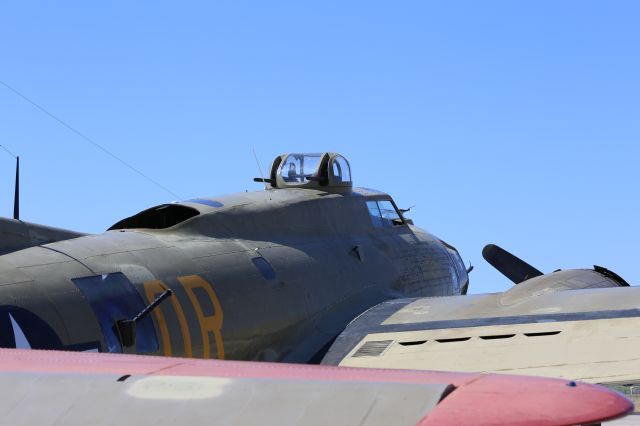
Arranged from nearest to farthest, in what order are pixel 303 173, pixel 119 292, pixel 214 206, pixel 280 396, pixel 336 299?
pixel 280 396 → pixel 119 292 → pixel 214 206 → pixel 336 299 → pixel 303 173

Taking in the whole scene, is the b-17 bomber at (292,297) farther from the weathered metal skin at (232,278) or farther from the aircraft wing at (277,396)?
the aircraft wing at (277,396)

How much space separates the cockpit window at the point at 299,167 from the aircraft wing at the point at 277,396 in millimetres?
14210

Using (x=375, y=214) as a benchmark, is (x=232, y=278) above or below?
below

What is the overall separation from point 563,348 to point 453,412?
985 centimetres

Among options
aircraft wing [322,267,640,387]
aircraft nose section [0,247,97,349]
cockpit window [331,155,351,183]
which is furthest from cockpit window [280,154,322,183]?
aircraft nose section [0,247,97,349]

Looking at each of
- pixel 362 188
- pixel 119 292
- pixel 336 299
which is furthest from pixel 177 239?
pixel 362 188

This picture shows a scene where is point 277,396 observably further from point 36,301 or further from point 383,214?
point 383,214

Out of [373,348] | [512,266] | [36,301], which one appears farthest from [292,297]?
[512,266]

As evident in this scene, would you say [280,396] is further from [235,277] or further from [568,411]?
[235,277]

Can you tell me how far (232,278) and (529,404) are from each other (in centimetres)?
1076

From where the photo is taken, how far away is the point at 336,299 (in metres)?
17.5

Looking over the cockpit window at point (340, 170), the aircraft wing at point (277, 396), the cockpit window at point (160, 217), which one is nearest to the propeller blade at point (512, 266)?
the cockpit window at point (340, 170)

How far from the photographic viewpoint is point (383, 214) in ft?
68.7

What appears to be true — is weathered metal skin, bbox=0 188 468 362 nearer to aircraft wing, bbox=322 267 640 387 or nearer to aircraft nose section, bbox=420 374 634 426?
aircraft wing, bbox=322 267 640 387
